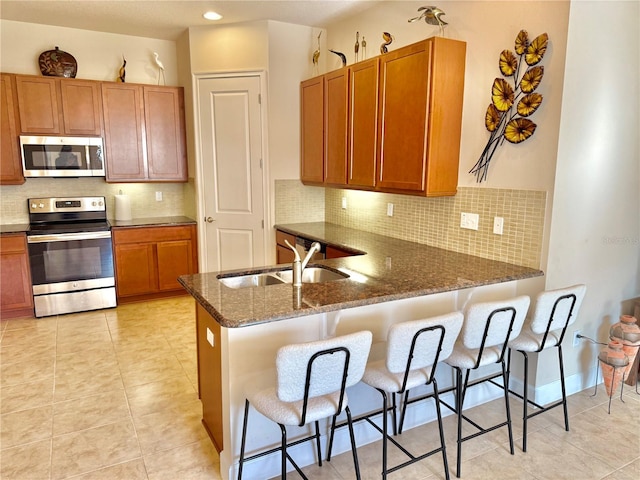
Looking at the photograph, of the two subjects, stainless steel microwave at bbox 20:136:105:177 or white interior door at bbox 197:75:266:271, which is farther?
white interior door at bbox 197:75:266:271

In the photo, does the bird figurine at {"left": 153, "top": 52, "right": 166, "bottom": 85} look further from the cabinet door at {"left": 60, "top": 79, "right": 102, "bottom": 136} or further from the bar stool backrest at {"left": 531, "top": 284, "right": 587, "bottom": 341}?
the bar stool backrest at {"left": 531, "top": 284, "right": 587, "bottom": 341}

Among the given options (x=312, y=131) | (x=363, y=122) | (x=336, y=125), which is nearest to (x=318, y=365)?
(x=363, y=122)

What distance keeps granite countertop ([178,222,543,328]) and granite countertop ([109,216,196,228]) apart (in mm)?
2342

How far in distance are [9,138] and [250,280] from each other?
10.6ft

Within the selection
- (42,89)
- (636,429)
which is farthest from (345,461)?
(42,89)

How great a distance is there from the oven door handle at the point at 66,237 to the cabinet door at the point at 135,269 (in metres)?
0.21

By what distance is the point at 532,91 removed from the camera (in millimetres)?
2502

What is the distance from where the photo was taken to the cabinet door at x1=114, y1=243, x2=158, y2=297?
4.49 metres

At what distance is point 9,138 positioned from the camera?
4.09m

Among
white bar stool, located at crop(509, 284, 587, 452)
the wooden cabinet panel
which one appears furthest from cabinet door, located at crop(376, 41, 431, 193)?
the wooden cabinet panel

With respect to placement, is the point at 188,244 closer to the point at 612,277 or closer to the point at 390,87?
the point at 390,87

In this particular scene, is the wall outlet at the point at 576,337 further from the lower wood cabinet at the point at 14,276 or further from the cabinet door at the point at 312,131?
the lower wood cabinet at the point at 14,276

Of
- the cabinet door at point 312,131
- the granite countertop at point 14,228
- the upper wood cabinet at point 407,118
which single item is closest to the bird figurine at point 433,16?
the upper wood cabinet at point 407,118

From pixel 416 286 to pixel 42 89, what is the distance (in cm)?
414
